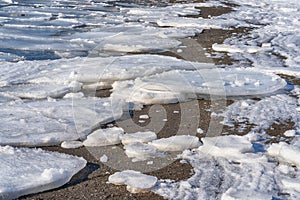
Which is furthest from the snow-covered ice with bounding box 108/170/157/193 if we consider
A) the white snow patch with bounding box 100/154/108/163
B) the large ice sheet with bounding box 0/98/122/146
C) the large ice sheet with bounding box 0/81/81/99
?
the large ice sheet with bounding box 0/81/81/99

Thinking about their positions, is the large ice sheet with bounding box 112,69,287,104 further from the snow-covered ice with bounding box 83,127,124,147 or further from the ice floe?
the snow-covered ice with bounding box 83,127,124,147

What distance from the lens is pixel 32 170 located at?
151 inches

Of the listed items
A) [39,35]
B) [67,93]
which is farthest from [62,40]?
[67,93]

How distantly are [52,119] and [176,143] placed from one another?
139cm

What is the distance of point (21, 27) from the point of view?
38.3ft

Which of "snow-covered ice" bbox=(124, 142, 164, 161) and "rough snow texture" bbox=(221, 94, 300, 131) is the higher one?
"snow-covered ice" bbox=(124, 142, 164, 161)

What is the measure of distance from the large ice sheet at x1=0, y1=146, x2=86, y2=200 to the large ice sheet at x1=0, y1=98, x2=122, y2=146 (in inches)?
10.6

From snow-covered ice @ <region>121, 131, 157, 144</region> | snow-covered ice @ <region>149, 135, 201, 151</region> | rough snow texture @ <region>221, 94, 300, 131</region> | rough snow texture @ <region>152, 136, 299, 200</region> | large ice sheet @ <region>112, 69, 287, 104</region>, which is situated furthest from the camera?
large ice sheet @ <region>112, 69, 287, 104</region>

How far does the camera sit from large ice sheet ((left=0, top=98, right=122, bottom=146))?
4547 millimetres

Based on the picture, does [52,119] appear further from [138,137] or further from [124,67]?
[124,67]

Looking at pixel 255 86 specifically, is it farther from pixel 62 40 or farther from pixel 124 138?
pixel 62 40

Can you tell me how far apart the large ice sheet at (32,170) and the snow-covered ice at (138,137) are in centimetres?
53

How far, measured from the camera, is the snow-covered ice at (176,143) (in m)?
4.36

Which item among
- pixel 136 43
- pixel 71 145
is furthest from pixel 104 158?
pixel 136 43
